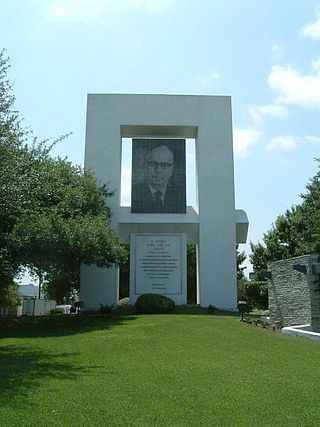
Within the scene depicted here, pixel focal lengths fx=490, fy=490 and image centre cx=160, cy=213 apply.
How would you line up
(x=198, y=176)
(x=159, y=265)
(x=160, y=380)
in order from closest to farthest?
1. (x=160, y=380)
2. (x=159, y=265)
3. (x=198, y=176)

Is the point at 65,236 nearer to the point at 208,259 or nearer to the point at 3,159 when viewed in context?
the point at 3,159

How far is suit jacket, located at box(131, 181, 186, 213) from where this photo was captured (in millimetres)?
30219

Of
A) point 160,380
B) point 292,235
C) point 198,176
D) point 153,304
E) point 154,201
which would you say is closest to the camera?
point 160,380

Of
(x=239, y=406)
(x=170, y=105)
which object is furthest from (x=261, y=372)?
(x=170, y=105)

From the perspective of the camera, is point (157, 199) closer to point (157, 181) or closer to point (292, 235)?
point (157, 181)

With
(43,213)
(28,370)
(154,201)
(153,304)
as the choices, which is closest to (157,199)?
(154,201)

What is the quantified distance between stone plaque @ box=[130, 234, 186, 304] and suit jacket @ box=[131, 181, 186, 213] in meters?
1.98

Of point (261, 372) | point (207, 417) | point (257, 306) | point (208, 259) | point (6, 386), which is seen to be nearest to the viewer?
point (207, 417)

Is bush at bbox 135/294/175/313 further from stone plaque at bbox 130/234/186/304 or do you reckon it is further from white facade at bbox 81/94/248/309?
white facade at bbox 81/94/248/309

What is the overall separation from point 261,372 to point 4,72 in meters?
9.19

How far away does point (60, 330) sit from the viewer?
18.1 meters

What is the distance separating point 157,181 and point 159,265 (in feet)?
17.2

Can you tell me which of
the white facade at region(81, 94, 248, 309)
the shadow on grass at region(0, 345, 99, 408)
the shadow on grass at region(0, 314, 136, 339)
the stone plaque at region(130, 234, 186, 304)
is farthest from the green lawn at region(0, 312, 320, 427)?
the white facade at region(81, 94, 248, 309)

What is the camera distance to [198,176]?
31000mm
